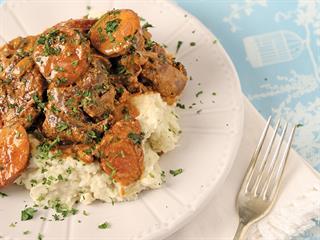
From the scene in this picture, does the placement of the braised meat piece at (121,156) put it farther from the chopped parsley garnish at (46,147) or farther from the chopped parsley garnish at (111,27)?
the chopped parsley garnish at (111,27)

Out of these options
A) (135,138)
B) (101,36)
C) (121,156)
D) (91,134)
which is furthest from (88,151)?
(101,36)

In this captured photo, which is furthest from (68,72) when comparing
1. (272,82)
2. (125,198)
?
(272,82)

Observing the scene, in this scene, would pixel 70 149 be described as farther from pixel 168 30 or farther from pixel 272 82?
pixel 272 82

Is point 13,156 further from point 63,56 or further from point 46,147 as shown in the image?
point 63,56

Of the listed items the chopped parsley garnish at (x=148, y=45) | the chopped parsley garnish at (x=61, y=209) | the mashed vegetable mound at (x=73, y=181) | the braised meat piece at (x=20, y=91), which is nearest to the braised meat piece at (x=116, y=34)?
the chopped parsley garnish at (x=148, y=45)

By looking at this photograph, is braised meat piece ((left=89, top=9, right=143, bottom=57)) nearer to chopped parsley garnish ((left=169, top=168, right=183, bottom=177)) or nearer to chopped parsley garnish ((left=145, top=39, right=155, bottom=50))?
chopped parsley garnish ((left=145, top=39, right=155, bottom=50))

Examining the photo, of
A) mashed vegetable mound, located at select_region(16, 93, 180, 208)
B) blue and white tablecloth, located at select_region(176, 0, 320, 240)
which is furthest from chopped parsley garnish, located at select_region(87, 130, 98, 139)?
blue and white tablecloth, located at select_region(176, 0, 320, 240)
